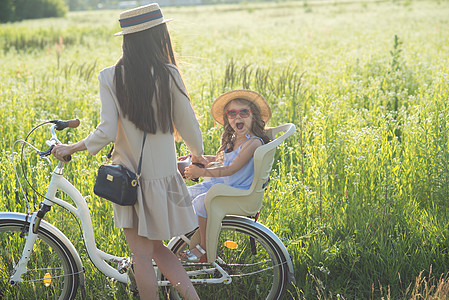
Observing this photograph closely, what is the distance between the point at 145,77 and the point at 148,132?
Answer: 1.04ft

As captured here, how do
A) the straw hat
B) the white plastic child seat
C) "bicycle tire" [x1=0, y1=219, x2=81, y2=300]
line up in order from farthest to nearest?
"bicycle tire" [x1=0, y1=219, x2=81, y2=300] → the white plastic child seat → the straw hat

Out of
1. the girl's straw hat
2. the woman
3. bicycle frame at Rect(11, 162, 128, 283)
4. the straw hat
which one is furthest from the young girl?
the straw hat

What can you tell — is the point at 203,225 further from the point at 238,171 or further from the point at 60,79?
the point at 60,79

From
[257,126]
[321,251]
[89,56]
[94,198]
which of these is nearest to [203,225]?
[257,126]


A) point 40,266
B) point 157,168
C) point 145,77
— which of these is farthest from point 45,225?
point 145,77

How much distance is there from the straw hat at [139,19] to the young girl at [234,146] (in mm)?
834

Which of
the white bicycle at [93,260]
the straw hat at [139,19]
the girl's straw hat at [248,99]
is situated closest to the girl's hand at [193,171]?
the white bicycle at [93,260]

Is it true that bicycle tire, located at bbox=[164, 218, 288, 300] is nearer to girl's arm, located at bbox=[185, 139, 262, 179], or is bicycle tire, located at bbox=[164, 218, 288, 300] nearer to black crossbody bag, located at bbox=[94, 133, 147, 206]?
girl's arm, located at bbox=[185, 139, 262, 179]

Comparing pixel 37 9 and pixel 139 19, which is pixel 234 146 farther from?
pixel 37 9

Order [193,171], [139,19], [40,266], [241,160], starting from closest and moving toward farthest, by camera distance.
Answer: [139,19] → [193,171] → [241,160] → [40,266]

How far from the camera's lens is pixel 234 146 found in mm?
3336

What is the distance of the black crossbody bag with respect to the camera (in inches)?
106

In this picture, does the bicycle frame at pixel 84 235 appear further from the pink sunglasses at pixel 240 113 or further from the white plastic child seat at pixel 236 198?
the pink sunglasses at pixel 240 113

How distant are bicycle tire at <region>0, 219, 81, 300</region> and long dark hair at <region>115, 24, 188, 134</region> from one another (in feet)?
3.60
